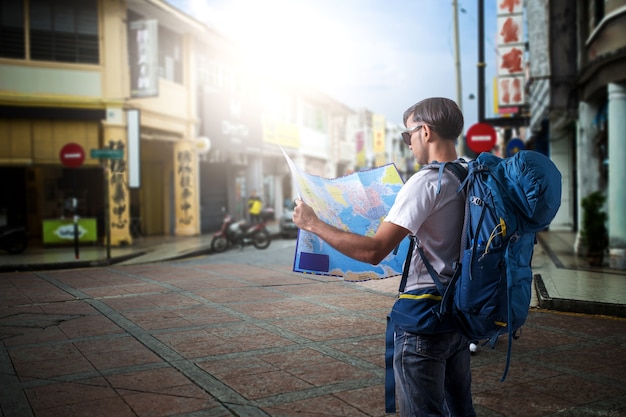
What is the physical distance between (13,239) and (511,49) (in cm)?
1436

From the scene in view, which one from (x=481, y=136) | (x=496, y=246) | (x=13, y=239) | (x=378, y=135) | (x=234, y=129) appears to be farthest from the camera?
(x=378, y=135)

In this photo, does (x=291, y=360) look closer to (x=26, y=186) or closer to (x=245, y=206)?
(x=26, y=186)

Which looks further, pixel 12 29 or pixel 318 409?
pixel 12 29

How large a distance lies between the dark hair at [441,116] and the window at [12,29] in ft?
55.5

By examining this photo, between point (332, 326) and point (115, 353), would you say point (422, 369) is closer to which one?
point (115, 353)

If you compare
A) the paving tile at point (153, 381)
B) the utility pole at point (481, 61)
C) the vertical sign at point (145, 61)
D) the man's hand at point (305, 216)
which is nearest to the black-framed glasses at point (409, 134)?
the man's hand at point (305, 216)

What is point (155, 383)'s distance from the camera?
4.50m

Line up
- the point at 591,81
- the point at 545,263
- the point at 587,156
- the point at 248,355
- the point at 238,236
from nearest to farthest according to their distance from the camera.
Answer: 1. the point at 248,355
2. the point at 545,263
3. the point at 591,81
4. the point at 587,156
5. the point at 238,236

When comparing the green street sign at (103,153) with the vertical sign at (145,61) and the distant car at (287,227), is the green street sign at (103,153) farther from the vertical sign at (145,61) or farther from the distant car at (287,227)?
the distant car at (287,227)

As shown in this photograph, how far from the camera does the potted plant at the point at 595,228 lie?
437 inches

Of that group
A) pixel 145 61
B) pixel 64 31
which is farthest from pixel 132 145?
pixel 64 31

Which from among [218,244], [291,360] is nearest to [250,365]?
[291,360]

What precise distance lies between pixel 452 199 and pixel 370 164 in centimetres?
4756

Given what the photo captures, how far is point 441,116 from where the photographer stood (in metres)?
2.43
